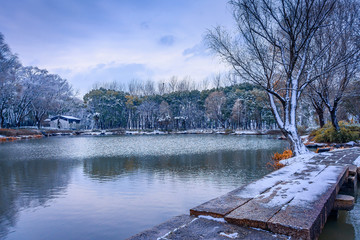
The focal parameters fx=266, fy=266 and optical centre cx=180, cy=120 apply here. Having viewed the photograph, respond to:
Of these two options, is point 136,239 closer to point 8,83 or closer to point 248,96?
point 8,83

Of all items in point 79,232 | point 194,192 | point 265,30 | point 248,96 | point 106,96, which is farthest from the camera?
point 106,96

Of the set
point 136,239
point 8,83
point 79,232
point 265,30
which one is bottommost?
point 79,232

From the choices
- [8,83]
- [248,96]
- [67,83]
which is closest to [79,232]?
[8,83]

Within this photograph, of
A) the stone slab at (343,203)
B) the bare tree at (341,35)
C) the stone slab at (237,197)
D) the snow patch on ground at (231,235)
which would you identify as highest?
the bare tree at (341,35)

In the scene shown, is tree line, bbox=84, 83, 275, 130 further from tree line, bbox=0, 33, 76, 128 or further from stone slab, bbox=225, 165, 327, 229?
stone slab, bbox=225, 165, 327, 229

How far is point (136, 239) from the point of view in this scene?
2.28 metres

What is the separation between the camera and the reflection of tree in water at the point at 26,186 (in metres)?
5.39

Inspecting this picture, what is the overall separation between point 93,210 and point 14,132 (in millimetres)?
35968

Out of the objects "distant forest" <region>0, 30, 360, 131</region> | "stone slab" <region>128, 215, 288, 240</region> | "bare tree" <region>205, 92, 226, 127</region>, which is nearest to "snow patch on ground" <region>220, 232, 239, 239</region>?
"stone slab" <region>128, 215, 288, 240</region>

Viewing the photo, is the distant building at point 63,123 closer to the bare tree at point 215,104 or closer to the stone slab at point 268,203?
the bare tree at point 215,104

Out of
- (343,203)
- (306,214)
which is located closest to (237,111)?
(343,203)

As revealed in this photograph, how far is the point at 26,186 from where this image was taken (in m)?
7.61

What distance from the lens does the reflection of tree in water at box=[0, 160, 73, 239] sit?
5387 millimetres

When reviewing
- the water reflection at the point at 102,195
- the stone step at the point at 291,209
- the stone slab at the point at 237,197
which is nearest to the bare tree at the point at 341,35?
the water reflection at the point at 102,195
